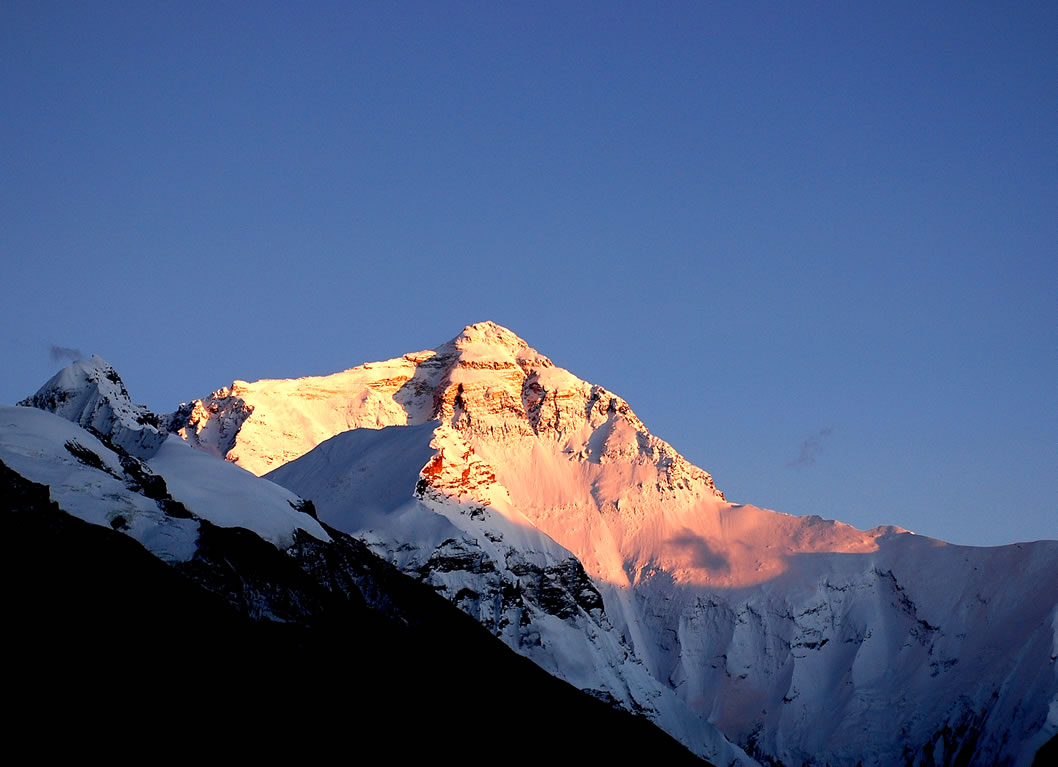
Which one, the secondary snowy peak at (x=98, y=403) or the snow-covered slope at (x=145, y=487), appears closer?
the snow-covered slope at (x=145, y=487)

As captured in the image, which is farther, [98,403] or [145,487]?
[98,403]

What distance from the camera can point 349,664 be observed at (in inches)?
4343

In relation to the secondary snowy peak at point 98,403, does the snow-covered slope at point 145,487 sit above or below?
below

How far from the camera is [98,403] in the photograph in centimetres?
18350

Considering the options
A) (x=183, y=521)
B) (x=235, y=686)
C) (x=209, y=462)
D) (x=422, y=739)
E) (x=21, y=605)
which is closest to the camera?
(x=21, y=605)

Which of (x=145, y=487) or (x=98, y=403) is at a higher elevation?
(x=98, y=403)

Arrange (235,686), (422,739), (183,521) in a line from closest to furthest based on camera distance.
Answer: (235,686) < (422,739) < (183,521)

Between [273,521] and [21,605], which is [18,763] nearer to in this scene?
[21,605]

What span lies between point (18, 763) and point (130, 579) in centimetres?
2532

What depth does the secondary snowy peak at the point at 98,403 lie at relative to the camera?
17638 centimetres

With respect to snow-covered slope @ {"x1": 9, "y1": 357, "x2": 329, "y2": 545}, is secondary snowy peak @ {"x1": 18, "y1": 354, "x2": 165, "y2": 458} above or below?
above

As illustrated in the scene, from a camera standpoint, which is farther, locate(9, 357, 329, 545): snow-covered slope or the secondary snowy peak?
the secondary snowy peak

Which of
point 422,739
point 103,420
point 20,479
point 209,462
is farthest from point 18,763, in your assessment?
point 103,420

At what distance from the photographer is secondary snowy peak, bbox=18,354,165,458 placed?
579ft
